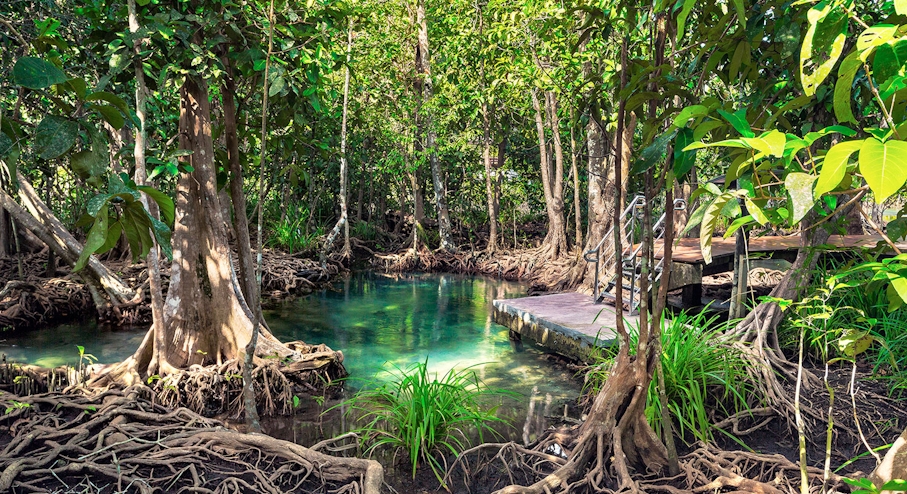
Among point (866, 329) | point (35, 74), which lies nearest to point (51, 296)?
point (35, 74)

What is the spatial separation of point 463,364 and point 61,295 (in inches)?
230

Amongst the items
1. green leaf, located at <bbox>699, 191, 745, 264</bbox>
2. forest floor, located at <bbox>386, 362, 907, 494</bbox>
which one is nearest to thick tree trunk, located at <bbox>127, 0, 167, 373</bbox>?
forest floor, located at <bbox>386, 362, 907, 494</bbox>

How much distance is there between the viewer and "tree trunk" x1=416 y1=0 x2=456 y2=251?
13.7 meters

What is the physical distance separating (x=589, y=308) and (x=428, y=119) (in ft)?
26.4

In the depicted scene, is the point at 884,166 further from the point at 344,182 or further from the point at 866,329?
the point at 344,182

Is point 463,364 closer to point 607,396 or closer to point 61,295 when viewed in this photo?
point 607,396

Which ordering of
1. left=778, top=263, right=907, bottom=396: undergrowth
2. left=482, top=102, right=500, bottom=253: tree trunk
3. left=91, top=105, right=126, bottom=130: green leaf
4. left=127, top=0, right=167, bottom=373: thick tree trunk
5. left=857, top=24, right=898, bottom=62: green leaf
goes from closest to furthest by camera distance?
left=857, top=24, right=898, bottom=62: green leaf, left=91, top=105, right=126, bottom=130: green leaf, left=127, top=0, right=167, bottom=373: thick tree trunk, left=778, top=263, right=907, bottom=396: undergrowth, left=482, top=102, right=500, bottom=253: tree trunk

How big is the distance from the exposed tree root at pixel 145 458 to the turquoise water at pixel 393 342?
1.34 m

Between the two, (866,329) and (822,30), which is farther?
(866,329)

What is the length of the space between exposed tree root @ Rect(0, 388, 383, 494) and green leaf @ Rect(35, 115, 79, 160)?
2345mm

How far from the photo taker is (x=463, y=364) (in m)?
7.19

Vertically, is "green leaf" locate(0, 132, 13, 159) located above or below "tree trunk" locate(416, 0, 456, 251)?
below

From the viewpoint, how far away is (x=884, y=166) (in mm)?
1096

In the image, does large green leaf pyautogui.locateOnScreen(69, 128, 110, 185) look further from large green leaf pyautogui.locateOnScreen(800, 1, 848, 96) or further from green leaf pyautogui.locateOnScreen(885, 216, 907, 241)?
green leaf pyautogui.locateOnScreen(885, 216, 907, 241)
